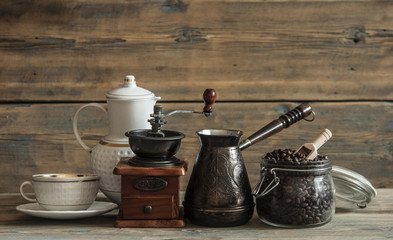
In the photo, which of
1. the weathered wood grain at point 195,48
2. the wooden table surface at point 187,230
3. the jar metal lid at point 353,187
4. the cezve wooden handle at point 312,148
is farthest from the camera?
the weathered wood grain at point 195,48

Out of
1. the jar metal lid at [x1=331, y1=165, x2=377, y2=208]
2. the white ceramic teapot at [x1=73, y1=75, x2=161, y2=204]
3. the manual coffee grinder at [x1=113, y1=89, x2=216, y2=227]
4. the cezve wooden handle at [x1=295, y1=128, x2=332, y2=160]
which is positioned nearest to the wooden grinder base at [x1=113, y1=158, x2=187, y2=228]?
the manual coffee grinder at [x1=113, y1=89, x2=216, y2=227]

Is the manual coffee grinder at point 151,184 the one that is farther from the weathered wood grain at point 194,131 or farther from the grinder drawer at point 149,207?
the weathered wood grain at point 194,131

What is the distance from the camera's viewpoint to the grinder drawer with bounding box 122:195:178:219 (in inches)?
45.9

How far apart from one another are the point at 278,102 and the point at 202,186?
66 centimetres

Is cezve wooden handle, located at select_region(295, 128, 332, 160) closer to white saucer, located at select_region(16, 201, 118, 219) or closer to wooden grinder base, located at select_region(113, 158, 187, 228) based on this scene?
wooden grinder base, located at select_region(113, 158, 187, 228)

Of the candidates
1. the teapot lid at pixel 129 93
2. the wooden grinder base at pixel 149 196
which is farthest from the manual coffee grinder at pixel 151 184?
the teapot lid at pixel 129 93

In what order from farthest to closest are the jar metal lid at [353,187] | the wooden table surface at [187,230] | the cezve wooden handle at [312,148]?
1. the jar metal lid at [353,187]
2. the cezve wooden handle at [312,148]
3. the wooden table surface at [187,230]

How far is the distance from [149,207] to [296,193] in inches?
12.6

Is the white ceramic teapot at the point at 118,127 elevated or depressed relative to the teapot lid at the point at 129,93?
depressed

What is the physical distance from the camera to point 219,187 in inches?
46.0

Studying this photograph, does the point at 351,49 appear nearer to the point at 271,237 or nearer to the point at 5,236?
the point at 271,237

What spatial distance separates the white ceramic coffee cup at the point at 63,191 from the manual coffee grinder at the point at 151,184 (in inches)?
3.6

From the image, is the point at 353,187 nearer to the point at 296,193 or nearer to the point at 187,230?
the point at 296,193

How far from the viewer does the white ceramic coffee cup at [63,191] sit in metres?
1.17
